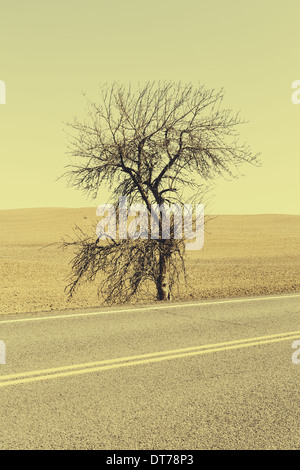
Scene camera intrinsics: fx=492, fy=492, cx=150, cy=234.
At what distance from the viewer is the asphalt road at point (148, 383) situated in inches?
161

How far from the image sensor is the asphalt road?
4.08 meters

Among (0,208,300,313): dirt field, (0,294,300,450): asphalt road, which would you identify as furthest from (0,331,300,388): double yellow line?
(0,208,300,313): dirt field

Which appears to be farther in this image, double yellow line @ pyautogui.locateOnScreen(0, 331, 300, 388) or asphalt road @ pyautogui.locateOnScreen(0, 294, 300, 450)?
double yellow line @ pyautogui.locateOnScreen(0, 331, 300, 388)

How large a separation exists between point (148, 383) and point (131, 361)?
845 mm

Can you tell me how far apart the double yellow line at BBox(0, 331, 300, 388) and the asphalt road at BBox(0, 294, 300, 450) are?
13mm

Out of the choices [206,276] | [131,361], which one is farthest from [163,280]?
[206,276]

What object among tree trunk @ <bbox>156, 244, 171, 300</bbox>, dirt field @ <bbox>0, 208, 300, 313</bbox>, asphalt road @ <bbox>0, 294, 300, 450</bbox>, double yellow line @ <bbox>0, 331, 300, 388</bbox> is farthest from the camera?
dirt field @ <bbox>0, 208, 300, 313</bbox>

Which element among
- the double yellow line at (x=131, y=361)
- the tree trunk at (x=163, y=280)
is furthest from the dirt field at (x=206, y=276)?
the double yellow line at (x=131, y=361)

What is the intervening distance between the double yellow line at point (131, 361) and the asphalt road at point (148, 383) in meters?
0.01

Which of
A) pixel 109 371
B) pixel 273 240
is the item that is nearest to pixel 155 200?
pixel 109 371

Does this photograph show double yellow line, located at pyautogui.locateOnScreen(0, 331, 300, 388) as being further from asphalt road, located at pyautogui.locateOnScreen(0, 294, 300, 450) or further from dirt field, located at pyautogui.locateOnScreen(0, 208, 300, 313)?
dirt field, located at pyautogui.locateOnScreen(0, 208, 300, 313)

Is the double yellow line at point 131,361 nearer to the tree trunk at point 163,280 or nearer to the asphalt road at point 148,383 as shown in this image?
the asphalt road at point 148,383
